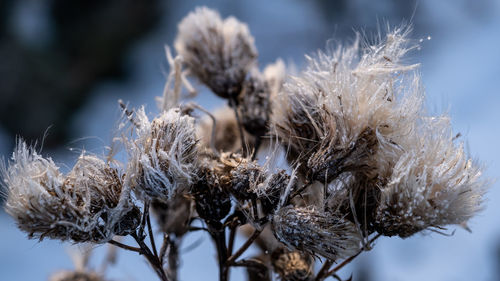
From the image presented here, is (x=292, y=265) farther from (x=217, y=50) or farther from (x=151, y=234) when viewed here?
(x=217, y=50)

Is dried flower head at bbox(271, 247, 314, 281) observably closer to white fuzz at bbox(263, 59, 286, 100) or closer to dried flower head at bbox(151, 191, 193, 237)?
dried flower head at bbox(151, 191, 193, 237)

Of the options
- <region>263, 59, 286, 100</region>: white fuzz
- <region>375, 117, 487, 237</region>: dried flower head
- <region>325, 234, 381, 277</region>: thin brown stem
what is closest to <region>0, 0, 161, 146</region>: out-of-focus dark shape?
<region>263, 59, 286, 100</region>: white fuzz

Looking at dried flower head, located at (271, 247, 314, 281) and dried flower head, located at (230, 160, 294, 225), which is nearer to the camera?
dried flower head, located at (230, 160, 294, 225)


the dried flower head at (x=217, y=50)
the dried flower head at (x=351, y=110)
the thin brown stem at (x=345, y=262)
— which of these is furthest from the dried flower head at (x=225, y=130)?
the thin brown stem at (x=345, y=262)

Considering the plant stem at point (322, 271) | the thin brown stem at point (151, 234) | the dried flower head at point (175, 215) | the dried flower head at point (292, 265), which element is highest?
the dried flower head at point (175, 215)

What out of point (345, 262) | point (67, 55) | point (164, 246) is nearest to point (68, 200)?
point (164, 246)

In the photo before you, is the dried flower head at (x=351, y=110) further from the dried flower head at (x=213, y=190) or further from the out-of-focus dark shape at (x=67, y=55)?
the out-of-focus dark shape at (x=67, y=55)
